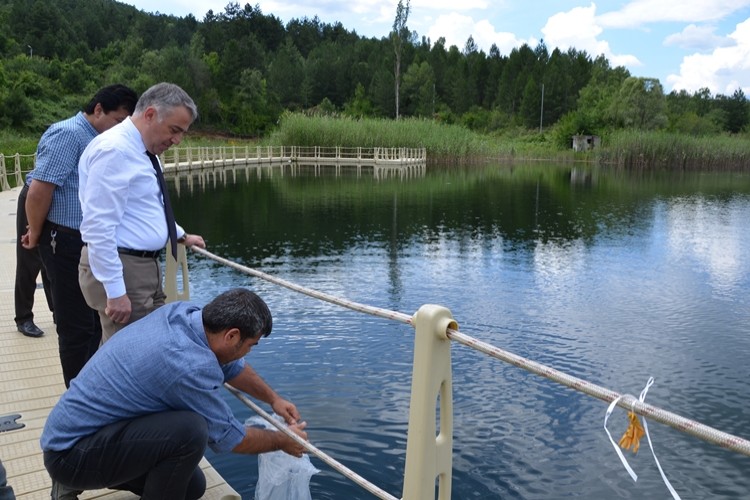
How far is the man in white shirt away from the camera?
102 inches

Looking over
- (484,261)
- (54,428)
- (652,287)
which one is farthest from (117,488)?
(484,261)

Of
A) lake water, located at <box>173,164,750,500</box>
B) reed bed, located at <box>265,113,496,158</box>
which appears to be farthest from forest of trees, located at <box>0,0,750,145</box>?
lake water, located at <box>173,164,750,500</box>

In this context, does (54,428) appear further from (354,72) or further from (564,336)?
(354,72)

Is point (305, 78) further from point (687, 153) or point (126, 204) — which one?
point (126, 204)

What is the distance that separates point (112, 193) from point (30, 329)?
9.03 ft

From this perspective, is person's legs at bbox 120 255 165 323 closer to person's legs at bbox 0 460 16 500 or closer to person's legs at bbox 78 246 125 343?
person's legs at bbox 78 246 125 343

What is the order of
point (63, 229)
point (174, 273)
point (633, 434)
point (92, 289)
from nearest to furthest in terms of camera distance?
point (633, 434) → point (92, 289) → point (63, 229) → point (174, 273)

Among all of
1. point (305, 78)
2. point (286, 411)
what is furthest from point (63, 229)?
point (305, 78)

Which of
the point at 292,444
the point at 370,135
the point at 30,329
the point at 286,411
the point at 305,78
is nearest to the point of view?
the point at 292,444

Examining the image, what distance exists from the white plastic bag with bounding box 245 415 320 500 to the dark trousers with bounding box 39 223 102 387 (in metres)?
0.95

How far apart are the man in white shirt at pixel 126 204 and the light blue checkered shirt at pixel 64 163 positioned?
1.66ft

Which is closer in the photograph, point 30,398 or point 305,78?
point 30,398

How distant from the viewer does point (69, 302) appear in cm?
301

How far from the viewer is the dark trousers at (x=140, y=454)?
2.02 meters
